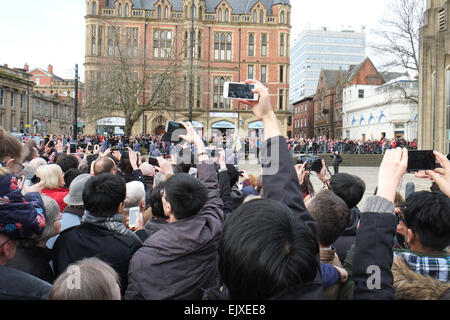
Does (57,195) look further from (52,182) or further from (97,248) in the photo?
(97,248)

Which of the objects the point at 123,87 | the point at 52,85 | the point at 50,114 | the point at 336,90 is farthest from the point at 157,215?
the point at 52,85

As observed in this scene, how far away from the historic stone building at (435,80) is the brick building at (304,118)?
5556cm

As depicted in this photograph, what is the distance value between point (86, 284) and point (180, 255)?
0.98m

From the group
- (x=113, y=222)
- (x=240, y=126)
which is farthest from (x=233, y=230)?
(x=240, y=126)

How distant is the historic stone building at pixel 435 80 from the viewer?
57.9 feet

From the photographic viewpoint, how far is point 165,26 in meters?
46.0

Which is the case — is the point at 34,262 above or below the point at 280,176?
below

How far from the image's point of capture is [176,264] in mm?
2441

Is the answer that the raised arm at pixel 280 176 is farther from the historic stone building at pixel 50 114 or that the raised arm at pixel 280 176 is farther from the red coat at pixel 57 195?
the historic stone building at pixel 50 114

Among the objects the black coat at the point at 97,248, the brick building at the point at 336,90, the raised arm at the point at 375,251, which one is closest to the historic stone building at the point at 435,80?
the raised arm at the point at 375,251

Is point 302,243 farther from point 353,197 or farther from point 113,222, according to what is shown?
point 353,197

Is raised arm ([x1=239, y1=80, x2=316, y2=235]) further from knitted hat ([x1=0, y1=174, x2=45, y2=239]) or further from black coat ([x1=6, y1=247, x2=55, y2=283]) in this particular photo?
black coat ([x1=6, y1=247, x2=55, y2=283])

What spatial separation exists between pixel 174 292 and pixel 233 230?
1.22m
